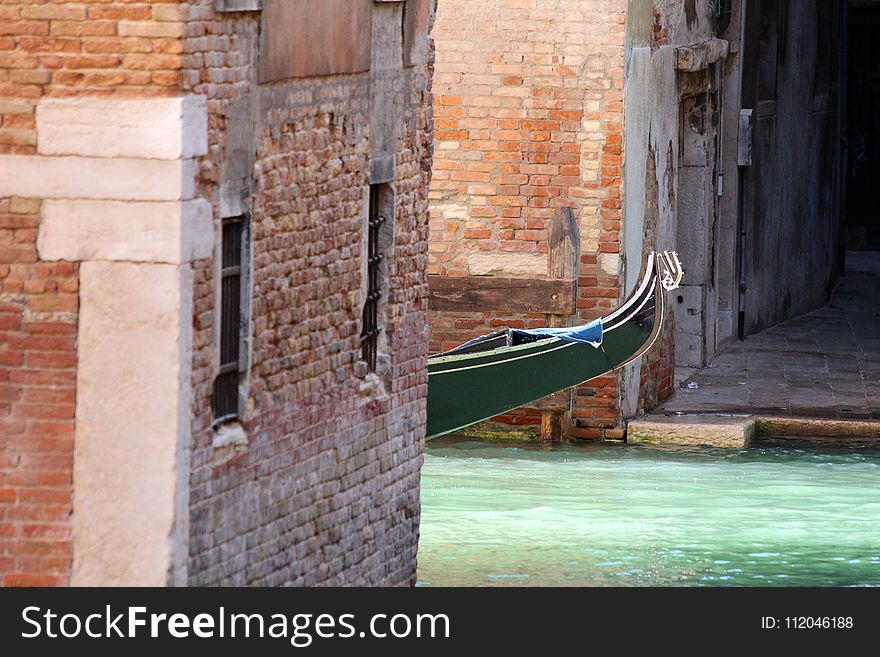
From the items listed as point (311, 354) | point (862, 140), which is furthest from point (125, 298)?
point (862, 140)

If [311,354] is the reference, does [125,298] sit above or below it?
above

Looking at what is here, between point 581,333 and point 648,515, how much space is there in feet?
3.87

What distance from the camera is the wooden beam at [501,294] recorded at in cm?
1333

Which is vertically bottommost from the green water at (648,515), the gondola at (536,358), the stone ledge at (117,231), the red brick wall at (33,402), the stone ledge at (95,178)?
Result: the green water at (648,515)

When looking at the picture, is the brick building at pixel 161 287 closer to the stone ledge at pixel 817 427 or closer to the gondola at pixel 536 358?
the gondola at pixel 536 358

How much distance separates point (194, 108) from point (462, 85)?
267 inches

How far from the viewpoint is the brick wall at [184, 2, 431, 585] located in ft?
22.7

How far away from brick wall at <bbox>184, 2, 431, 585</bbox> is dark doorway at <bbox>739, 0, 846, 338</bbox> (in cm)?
874

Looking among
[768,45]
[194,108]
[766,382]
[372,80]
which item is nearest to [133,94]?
[194,108]

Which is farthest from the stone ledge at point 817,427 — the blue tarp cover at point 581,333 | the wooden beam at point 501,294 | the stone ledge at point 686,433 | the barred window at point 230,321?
the barred window at point 230,321

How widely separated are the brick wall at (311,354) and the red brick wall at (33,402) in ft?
1.40

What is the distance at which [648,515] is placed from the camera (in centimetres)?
1178

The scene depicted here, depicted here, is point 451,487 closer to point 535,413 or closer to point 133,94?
point 535,413

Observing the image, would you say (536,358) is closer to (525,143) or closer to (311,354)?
(525,143)
